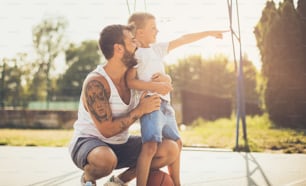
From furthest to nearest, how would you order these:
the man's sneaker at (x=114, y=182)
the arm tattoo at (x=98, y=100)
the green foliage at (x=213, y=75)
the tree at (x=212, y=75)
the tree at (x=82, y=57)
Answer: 1. the tree at (x=82, y=57)
2. the green foliage at (x=213, y=75)
3. the tree at (x=212, y=75)
4. the man's sneaker at (x=114, y=182)
5. the arm tattoo at (x=98, y=100)

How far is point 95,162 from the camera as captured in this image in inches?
81.4

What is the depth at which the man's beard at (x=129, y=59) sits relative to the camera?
212 cm

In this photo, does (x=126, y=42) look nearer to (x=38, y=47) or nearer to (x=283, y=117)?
(x=283, y=117)

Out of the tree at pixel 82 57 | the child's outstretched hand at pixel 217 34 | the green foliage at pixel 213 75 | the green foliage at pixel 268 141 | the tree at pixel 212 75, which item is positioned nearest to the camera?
the child's outstretched hand at pixel 217 34

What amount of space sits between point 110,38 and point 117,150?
0.51 metres

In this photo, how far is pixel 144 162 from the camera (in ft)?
6.82

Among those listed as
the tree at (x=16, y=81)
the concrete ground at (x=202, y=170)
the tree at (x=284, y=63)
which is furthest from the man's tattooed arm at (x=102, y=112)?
the tree at (x=16, y=81)

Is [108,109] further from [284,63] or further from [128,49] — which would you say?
[284,63]

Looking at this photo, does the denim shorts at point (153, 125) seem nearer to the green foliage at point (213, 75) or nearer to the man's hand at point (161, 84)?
the man's hand at point (161, 84)

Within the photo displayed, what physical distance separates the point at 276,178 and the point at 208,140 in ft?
11.9

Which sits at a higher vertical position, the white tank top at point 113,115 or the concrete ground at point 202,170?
the white tank top at point 113,115

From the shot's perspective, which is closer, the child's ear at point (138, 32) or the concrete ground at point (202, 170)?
the child's ear at point (138, 32)

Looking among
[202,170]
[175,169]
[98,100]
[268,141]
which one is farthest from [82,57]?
[98,100]

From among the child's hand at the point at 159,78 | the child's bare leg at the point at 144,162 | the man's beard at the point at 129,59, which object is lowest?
the child's bare leg at the point at 144,162
